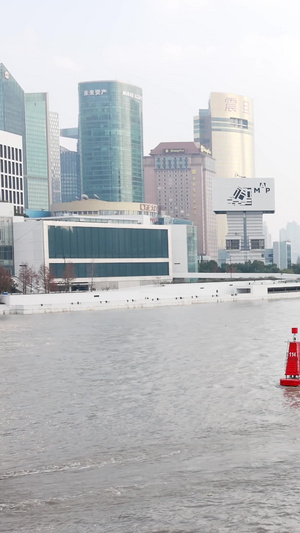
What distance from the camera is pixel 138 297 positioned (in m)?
102

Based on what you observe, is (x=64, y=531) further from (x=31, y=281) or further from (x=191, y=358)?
(x=31, y=281)

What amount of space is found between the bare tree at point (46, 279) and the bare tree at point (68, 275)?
6.02 ft

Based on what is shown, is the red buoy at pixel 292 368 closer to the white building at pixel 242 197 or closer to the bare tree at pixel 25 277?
the bare tree at pixel 25 277

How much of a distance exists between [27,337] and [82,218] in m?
83.9

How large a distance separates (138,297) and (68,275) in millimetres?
23228

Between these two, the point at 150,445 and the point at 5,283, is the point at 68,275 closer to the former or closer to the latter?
the point at 5,283

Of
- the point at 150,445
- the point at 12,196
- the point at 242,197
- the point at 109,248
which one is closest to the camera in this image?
the point at 150,445

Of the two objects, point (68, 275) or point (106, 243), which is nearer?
point (68, 275)

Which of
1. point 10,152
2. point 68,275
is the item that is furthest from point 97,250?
point 10,152

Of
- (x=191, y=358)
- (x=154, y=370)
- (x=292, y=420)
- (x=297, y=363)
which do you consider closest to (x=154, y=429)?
(x=292, y=420)

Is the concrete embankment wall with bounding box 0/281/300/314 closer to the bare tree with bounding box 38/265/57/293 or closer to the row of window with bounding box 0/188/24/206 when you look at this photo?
the bare tree with bounding box 38/265/57/293

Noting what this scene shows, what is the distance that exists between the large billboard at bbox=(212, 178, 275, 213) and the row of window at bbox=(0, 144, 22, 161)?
156ft

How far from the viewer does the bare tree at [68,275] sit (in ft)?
397

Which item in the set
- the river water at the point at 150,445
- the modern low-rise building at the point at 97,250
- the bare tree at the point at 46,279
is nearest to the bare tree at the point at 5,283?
the bare tree at the point at 46,279
